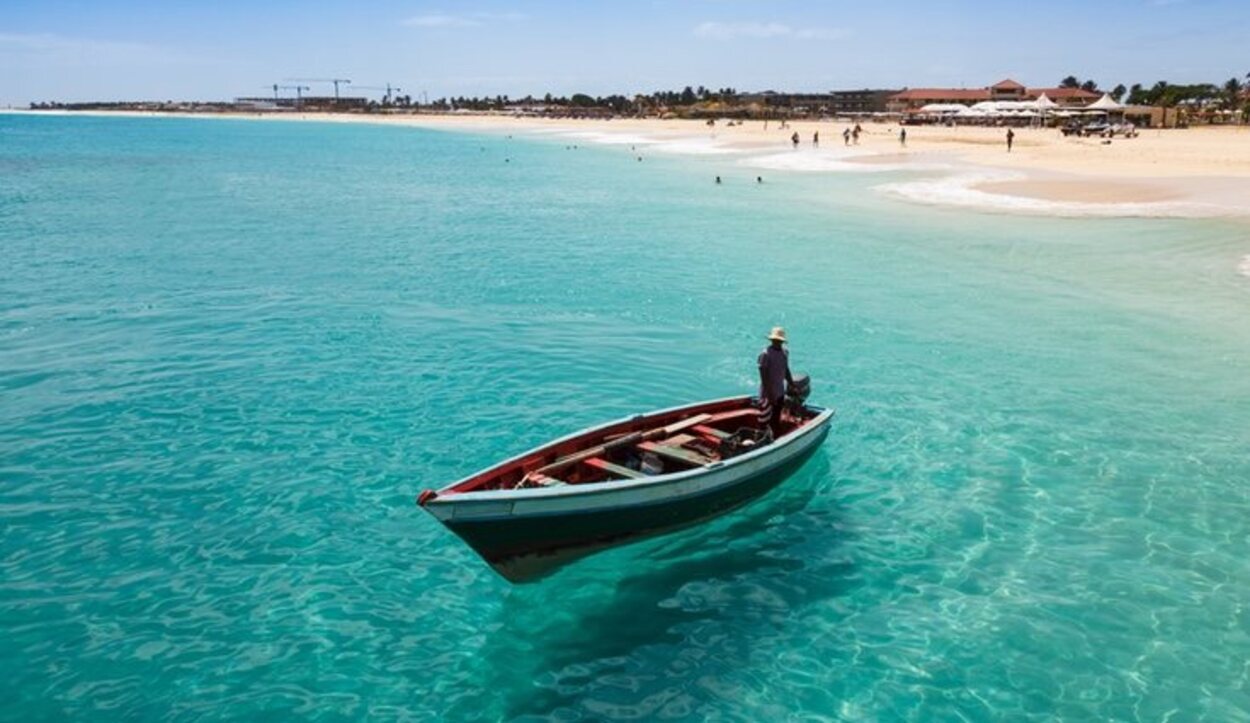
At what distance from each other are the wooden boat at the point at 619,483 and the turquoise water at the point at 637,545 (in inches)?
32.8

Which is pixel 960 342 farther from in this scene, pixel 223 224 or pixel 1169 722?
pixel 223 224

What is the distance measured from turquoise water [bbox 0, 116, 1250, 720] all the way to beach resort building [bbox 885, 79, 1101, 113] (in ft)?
451

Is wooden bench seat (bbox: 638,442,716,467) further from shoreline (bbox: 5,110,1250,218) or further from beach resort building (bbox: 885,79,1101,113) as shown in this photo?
beach resort building (bbox: 885,79,1101,113)

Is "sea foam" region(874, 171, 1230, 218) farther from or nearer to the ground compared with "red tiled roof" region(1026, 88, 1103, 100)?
nearer to the ground

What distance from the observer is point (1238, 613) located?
10.6 meters

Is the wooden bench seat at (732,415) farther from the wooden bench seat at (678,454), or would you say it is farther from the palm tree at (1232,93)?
the palm tree at (1232,93)

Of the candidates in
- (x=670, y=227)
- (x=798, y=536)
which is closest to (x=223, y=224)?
(x=670, y=227)

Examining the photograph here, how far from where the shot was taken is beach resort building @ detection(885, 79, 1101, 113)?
496 ft

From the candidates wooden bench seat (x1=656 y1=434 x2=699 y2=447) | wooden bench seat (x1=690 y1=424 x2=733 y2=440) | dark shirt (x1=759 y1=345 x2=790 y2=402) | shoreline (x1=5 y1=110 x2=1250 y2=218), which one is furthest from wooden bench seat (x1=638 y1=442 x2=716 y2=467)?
shoreline (x1=5 y1=110 x2=1250 y2=218)

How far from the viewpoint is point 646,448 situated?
1234cm

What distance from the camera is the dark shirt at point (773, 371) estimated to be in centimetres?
1313

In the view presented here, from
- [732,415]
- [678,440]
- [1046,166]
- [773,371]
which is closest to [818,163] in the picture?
[1046,166]

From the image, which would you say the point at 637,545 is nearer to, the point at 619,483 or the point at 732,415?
the point at 619,483

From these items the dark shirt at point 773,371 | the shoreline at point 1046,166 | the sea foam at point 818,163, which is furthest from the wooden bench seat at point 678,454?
the sea foam at point 818,163
